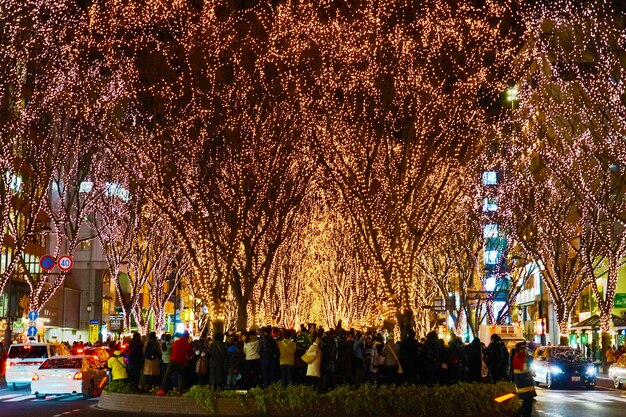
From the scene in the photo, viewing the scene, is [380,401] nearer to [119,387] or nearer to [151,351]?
[151,351]

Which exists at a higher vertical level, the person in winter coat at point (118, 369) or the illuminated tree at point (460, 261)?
the illuminated tree at point (460, 261)

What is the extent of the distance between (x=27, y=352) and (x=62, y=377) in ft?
19.1

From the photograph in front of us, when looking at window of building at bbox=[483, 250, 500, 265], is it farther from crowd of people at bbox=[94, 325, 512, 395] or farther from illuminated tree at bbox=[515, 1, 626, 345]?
crowd of people at bbox=[94, 325, 512, 395]

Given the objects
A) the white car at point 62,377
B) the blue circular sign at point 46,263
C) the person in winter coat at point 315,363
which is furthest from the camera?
the blue circular sign at point 46,263

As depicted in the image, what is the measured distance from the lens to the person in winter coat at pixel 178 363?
23.3 m

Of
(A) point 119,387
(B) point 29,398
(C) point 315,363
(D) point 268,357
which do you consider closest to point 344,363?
(C) point 315,363

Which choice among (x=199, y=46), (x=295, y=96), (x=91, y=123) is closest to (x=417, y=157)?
(x=295, y=96)

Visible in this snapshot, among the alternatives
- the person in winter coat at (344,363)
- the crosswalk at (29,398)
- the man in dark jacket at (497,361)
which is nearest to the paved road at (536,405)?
the crosswalk at (29,398)

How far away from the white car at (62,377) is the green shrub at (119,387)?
12.7 ft

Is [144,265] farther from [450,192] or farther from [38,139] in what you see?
[450,192]

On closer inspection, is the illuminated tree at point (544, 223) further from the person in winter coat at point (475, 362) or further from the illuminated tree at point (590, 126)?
the person in winter coat at point (475, 362)

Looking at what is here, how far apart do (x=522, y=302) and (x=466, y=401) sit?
6875 centimetres

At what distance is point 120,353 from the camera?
26.0 metres

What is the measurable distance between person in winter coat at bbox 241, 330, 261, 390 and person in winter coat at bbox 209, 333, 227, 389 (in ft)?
4.25
